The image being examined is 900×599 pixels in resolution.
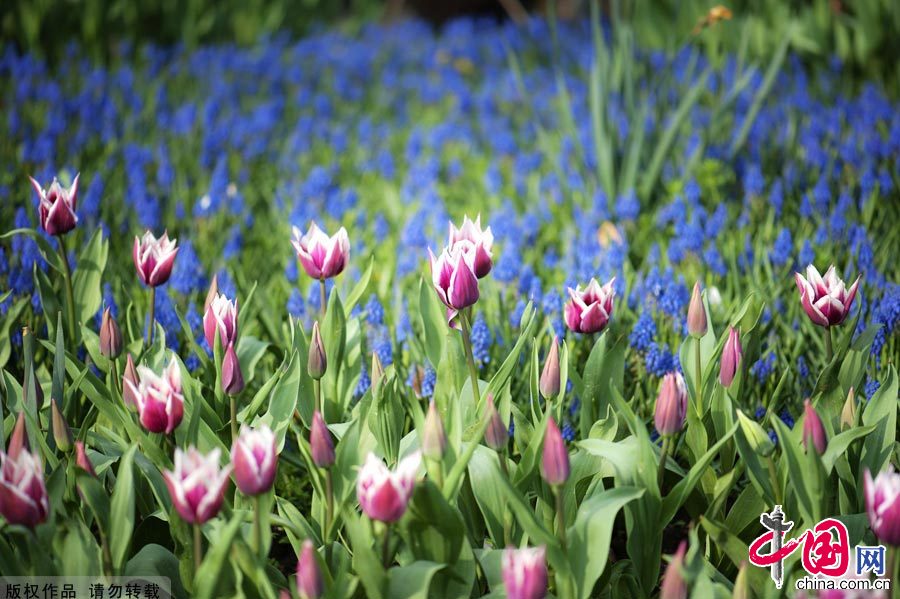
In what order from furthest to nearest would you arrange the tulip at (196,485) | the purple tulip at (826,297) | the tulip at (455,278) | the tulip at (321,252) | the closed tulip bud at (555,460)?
the tulip at (321,252) < the purple tulip at (826,297) < the tulip at (455,278) < the closed tulip bud at (555,460) < the tulip at (196,485)

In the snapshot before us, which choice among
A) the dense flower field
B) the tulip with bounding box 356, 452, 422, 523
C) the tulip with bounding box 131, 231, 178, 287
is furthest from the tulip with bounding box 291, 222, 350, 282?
the tulip with bounding box 356, 452, 422, 523

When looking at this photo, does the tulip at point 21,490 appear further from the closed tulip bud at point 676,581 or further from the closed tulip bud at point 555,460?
the closed tulip bud at point 676,581

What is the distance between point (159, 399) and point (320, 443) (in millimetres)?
285

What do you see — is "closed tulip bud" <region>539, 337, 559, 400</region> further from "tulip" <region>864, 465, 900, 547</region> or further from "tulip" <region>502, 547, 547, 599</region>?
"tulip" <region>864, 465, 900, 547</region>

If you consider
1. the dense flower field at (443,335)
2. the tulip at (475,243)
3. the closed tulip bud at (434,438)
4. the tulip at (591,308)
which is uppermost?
the tulip at (475,243)

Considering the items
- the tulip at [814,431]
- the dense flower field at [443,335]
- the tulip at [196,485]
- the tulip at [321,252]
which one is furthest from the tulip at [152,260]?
the tulip at [814,431]

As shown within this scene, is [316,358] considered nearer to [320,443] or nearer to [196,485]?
[320,443]

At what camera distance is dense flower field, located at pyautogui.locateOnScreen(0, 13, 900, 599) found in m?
1.57

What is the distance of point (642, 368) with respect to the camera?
2.40 metres

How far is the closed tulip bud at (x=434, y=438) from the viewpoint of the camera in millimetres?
1531

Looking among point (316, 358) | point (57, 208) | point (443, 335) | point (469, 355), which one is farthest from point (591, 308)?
point (57, 208)

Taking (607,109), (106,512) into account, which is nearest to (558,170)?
(607,109)

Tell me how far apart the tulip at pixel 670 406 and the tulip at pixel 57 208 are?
4.42ft

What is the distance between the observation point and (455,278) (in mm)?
1705
